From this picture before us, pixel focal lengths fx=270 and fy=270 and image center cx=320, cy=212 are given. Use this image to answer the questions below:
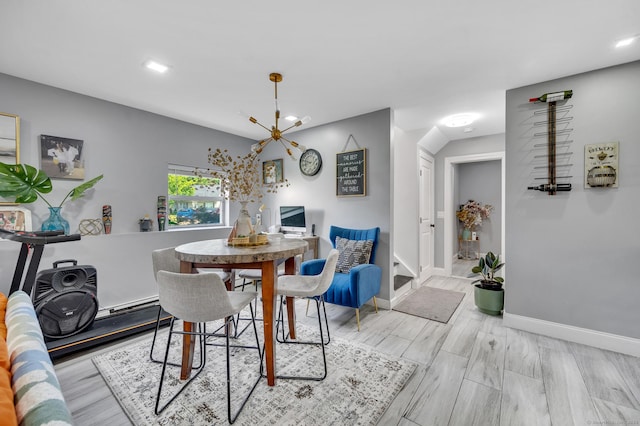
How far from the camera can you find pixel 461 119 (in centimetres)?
368

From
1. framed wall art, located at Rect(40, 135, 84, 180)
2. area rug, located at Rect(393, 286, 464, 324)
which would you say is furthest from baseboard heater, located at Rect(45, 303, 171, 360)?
area rug, located at Rect(393, 286, 464, 324)

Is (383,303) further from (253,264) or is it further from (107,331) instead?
(107,331)

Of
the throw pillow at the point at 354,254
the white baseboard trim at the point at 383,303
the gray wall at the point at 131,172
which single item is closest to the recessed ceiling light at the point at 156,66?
the gray wall at the point at 131,172

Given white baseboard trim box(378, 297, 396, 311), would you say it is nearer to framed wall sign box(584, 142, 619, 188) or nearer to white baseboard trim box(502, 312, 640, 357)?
white baseboard trim box(502, 312, 640, 357)

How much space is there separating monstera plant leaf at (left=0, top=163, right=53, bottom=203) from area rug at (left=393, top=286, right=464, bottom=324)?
386 centimetres

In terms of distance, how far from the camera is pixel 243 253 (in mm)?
1696

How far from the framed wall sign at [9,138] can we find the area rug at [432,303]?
169 inches

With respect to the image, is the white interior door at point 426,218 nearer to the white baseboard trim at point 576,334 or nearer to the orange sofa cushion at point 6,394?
the white baseboard trim at point 576,334

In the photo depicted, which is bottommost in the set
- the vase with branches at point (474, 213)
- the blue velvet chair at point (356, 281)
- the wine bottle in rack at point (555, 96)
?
the blue velvet chair at point (356, 281)

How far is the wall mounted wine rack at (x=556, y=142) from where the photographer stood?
8.38 ft

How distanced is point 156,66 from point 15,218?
2007 mm

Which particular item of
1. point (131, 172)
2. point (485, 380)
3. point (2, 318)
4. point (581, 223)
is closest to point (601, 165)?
point (581, 223)

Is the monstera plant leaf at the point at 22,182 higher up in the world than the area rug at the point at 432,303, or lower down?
higher up

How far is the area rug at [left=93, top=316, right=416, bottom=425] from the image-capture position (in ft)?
5.33
